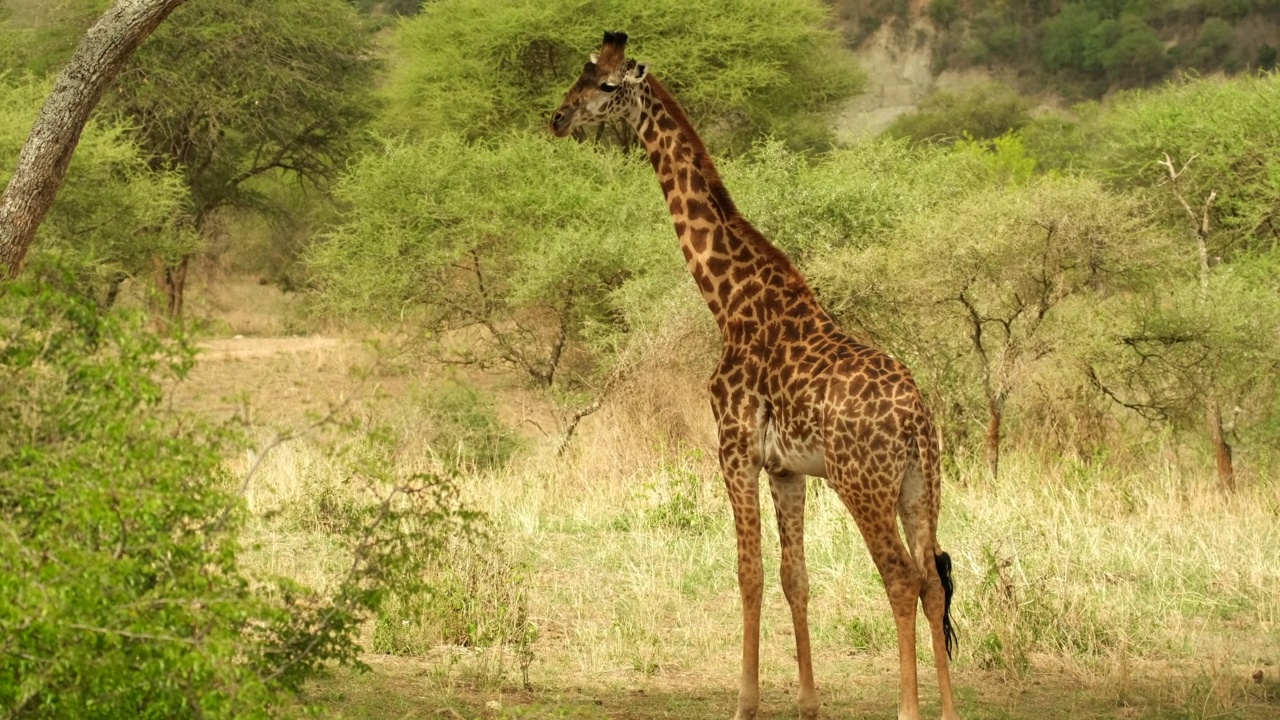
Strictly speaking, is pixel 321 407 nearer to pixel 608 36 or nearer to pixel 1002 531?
pixel 1002 531

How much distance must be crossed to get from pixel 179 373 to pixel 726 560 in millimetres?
4513

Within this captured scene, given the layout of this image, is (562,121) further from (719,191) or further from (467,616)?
(467,616)

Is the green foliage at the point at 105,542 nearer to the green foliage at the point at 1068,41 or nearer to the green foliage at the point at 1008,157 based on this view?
the green foliage at the point at 1008,157

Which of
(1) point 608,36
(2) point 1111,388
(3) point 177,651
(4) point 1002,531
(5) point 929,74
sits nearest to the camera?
(3) point 177,651

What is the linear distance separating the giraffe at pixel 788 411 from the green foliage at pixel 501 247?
7791 mm

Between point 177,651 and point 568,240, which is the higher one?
point 568,240

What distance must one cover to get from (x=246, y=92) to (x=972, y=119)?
20.4 metres

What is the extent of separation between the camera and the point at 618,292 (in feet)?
43.6

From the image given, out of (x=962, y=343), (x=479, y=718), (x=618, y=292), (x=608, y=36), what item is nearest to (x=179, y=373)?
(x=479, y=718)

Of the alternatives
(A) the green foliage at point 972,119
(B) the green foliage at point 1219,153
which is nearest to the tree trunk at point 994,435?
(B) the green foliage at point 1219,153

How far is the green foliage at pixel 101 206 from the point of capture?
1744cm

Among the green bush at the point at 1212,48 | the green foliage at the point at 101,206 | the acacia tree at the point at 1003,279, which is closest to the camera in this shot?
the acacia tree at the point at 1003,279

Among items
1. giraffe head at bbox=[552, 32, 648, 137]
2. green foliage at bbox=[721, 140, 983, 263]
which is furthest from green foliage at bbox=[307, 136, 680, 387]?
giraffe head at bbox=[552, 32, 648, 137]

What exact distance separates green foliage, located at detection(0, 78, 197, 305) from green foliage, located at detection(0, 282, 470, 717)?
1302 cm
